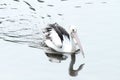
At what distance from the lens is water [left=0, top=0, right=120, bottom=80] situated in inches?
473

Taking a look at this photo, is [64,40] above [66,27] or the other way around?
above

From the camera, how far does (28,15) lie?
15.9 metres

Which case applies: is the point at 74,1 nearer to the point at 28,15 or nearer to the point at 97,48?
the point at 28,15

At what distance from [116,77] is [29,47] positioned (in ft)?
9.91

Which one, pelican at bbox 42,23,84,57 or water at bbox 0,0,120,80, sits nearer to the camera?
water at bbox 0,0,120,80

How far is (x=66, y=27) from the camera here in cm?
1512

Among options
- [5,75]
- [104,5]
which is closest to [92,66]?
[5,75]

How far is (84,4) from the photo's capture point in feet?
56.0

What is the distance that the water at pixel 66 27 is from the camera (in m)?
12.0

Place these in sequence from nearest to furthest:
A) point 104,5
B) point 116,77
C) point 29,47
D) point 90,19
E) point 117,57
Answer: point 116,77 < point 117,57 < point 29,47 < point 90,19 < point 104,5

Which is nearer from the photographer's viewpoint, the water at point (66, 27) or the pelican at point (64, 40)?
the water at point (66, 27)

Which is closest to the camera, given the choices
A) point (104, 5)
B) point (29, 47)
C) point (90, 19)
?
point (29, 47)

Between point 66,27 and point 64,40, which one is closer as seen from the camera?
point 64,40

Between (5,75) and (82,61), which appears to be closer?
(5,75)
